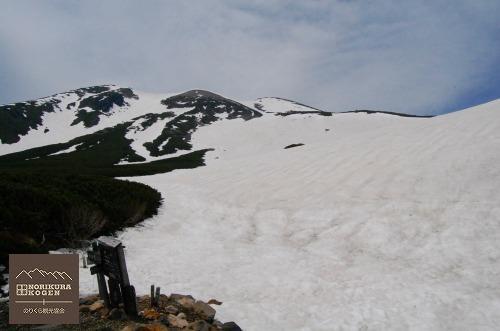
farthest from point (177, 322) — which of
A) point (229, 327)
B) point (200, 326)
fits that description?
point (229, 327)

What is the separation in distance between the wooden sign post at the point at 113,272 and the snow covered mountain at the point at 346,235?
8.64 feet

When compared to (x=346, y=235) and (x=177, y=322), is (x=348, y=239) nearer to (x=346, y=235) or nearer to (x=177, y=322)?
(x=346, y=235)

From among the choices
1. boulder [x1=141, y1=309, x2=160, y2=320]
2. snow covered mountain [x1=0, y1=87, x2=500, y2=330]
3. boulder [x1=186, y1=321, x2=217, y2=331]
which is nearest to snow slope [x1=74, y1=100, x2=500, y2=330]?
snow covered mountain [x1=0, y1=87, x2=500, y2=330]

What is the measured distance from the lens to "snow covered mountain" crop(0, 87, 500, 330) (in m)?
12.4

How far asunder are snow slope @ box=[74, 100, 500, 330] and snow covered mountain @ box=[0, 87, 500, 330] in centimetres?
7

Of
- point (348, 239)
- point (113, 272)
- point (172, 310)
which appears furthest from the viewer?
point (348, 239)

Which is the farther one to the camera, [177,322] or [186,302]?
[186,302]

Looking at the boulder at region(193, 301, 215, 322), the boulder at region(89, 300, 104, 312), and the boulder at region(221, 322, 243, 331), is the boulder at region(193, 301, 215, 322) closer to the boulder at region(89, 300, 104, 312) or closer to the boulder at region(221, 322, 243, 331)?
the boulder at region(221, 322, 243, 331)

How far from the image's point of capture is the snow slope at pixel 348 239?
12.3 m

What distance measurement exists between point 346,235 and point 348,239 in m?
0.42

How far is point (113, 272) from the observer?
31.9 feet

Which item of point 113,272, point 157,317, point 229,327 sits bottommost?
point 229,327

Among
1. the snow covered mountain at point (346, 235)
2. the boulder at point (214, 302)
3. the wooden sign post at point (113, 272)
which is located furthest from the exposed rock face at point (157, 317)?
the snow covered mountain at point (346, 235)

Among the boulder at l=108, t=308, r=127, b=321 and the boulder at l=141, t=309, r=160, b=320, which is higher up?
the boulder at l=108, t=308, r=127, b=321
